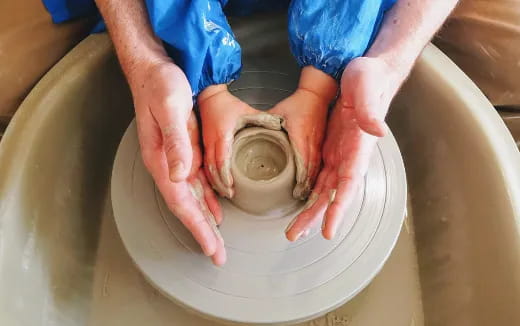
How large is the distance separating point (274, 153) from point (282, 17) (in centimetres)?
48

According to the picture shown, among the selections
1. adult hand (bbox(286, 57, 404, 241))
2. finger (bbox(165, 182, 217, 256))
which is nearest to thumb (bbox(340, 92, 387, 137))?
adult hand (bbox(286, 57, 404, 241))

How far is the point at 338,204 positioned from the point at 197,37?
0.44m

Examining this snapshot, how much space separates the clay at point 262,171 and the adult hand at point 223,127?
14 mm

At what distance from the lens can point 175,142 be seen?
94 cm

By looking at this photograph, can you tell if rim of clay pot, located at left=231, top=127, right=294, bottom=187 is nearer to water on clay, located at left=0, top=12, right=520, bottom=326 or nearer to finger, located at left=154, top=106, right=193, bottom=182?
finger, located at left=154, top=106, right=193, bottom=182

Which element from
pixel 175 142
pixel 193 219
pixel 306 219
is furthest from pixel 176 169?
pixel 306 219

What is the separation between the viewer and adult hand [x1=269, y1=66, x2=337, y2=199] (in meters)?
1.12

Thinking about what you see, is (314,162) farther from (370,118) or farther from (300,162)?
(370,118)

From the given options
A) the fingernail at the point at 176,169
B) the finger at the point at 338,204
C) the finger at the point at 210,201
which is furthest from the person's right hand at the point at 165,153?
the finger at the point at 338,204

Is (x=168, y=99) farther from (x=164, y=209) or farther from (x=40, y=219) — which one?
(x=40, y=219)

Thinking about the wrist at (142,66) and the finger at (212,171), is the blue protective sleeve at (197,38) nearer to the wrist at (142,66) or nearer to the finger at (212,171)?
the wrist at (142,66)

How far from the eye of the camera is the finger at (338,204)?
1.01 metres

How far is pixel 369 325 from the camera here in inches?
49.4

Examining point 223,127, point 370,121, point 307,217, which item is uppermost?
point 370,121
